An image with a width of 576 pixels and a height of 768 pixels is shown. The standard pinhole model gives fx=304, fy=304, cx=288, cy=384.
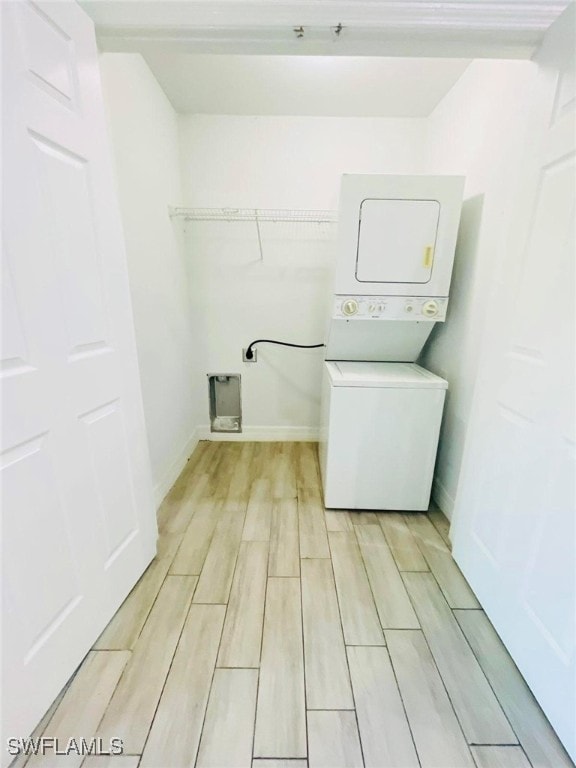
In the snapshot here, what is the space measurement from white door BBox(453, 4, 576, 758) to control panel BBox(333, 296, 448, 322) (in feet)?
1.51

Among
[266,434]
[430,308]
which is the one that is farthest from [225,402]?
[430,308]

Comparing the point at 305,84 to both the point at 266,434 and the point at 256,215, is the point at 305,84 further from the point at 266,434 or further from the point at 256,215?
the point at 266,434

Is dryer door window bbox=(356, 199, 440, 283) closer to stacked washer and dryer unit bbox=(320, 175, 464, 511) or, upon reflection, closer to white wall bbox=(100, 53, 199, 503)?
stacked washer and dryer unit bbox=(320, 175, 464, 511)

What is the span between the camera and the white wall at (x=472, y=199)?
1406mm

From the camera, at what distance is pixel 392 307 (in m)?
1.74

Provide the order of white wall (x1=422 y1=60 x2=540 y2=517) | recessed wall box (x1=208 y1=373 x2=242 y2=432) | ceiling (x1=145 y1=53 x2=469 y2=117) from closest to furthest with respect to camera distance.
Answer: white wall (x1=422 y1=60 x2=540 y2=517) < ceiling (x1=145 y1=53 x2=469 y2=117) < recessed wall box (x1=208 y1=373 x2=242 y2=432)

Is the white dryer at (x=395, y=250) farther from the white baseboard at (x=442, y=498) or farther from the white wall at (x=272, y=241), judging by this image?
the white baseboard at (x=442, y=498)

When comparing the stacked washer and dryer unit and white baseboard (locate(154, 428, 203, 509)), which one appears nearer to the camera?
the stacked washer and dryer unit

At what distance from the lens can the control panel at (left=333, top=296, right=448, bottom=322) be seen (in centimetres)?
173

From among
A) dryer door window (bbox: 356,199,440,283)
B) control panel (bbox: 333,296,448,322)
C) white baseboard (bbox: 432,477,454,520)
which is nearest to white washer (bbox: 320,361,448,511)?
white baseboard (bbox: 432,477,454,520)

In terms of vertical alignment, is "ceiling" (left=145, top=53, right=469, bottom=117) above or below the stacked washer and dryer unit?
above

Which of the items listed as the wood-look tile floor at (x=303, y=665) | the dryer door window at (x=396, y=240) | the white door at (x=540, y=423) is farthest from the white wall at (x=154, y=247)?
the white door at (x=540, y=423)

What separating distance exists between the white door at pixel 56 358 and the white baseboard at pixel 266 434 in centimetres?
155

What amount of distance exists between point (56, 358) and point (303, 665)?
4.51 ft
